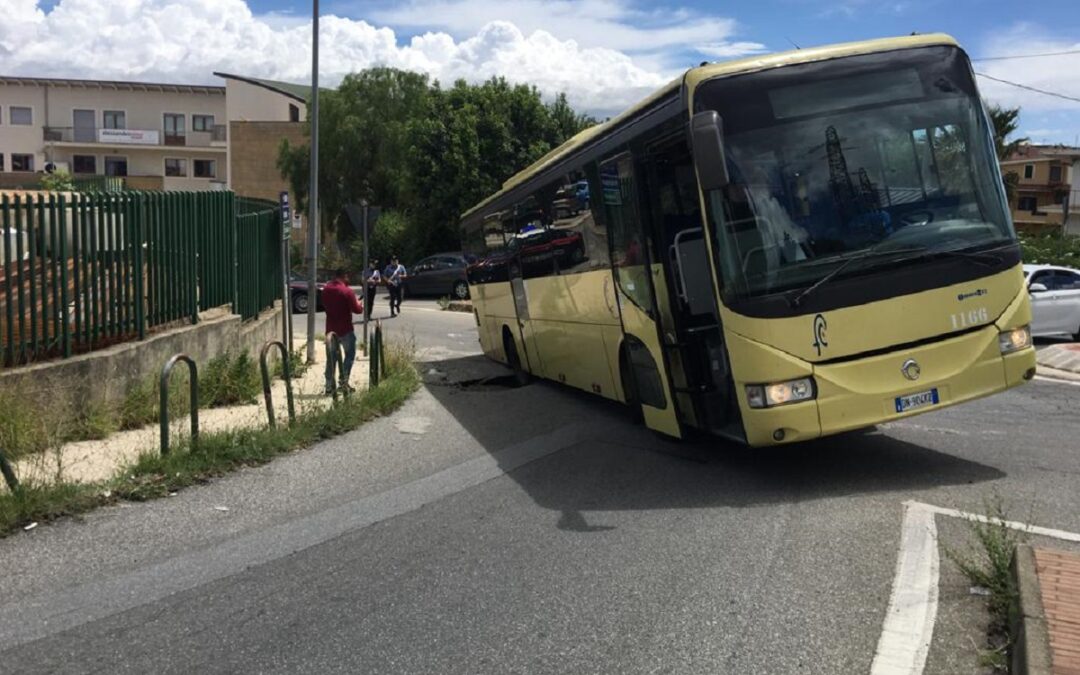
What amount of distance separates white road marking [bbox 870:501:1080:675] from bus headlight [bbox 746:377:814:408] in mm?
1026

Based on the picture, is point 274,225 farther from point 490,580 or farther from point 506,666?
point 506,666

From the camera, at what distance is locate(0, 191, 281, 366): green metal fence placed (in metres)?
9.12

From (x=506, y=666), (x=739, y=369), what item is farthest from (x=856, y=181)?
(x=506, y=666)

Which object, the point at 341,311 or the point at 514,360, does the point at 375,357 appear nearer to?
the point at 341,311

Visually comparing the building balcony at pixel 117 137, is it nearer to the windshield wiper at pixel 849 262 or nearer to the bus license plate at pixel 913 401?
the windshield wiper at pixel 849 262

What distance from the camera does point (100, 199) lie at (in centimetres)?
1032

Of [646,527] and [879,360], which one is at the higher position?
[879,360]

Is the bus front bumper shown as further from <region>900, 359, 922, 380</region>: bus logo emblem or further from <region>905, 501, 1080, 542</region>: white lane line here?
<region>905, 501, 1080, 542</region>: white lane line

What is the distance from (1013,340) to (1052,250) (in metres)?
32.3

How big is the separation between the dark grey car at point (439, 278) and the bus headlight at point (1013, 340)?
27.4m

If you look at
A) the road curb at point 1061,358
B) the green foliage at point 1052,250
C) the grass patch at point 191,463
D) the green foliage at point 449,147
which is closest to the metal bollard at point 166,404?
the grass patch at point 191,463

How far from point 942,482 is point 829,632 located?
A: 3187 mm

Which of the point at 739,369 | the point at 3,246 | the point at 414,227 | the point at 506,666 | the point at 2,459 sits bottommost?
the point at 506,666

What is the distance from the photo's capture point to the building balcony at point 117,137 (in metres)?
71.3
